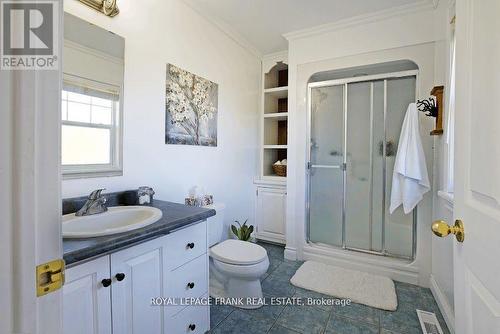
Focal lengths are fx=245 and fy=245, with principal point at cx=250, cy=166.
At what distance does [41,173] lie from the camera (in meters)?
0.42

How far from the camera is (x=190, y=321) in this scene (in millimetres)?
1438

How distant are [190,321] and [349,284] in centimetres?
145

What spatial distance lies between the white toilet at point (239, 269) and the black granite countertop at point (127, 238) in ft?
1.75

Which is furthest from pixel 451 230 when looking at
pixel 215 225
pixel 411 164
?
pixel 215 225

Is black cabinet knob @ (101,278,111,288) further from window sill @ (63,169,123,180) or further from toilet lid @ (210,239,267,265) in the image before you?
toilet lid @ (210,239,267,265)

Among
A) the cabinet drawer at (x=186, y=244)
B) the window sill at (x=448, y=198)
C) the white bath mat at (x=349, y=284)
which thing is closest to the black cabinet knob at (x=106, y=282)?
the cabinet drawer at (x=186, y=244)

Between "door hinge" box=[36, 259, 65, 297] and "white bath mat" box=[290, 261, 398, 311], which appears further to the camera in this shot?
"white bath mat" box=[290, 261, 398, 311]

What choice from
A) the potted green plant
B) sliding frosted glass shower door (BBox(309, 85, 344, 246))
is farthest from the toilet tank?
sliding frosted glass shower door (BBox(309, 85, 344, 246))

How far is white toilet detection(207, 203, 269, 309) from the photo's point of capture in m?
1.76

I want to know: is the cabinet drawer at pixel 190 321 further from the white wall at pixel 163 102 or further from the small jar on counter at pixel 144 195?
the white wall at pixel 163 102

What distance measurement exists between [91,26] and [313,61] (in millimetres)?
2013

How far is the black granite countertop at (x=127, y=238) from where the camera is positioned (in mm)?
882

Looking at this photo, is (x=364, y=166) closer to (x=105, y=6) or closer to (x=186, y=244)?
(x=186, y=244)
